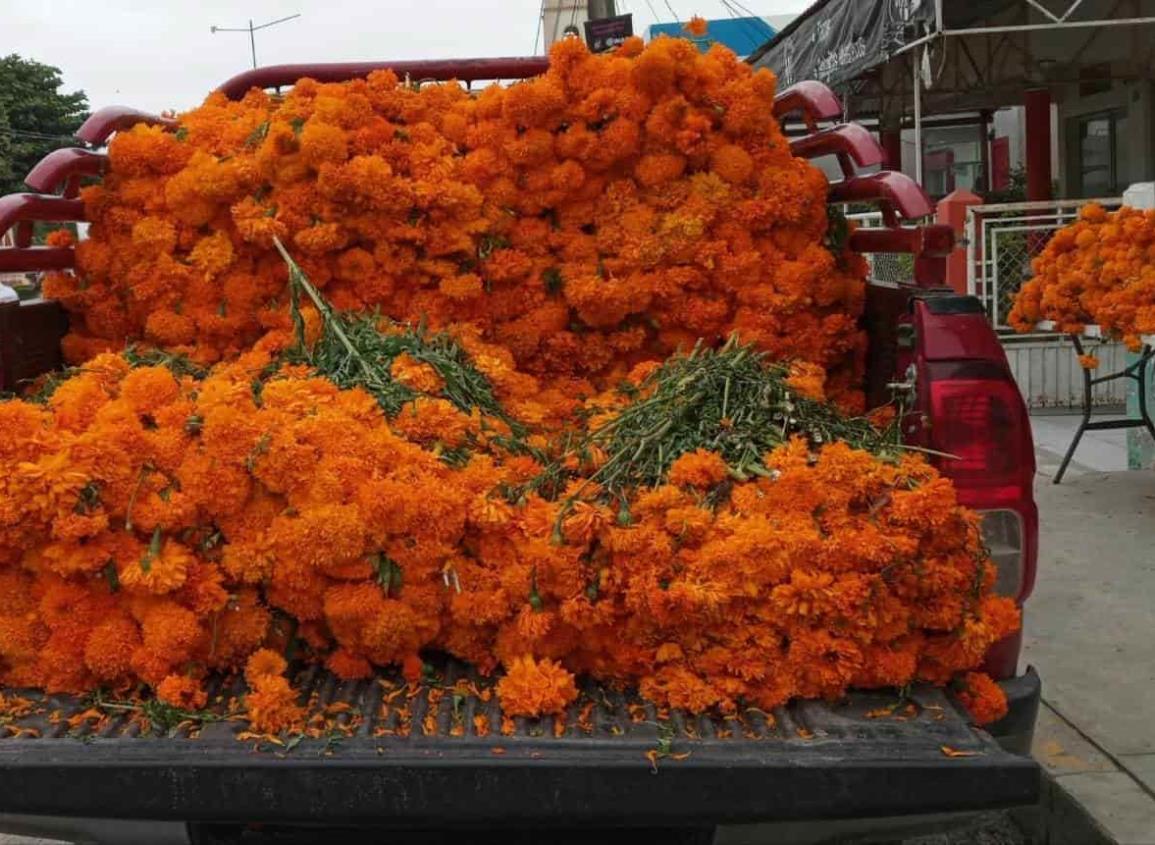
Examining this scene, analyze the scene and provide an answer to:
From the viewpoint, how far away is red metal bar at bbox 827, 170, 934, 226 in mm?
3623

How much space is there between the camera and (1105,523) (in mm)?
7480

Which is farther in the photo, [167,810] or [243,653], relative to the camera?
[243,653]

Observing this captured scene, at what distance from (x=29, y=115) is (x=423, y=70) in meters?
53.6

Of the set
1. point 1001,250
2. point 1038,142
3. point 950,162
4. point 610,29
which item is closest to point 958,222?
point 1001,250

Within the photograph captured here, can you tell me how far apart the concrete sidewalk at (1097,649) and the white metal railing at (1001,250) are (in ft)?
11.8

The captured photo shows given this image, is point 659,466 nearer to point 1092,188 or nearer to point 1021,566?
point 1021,566

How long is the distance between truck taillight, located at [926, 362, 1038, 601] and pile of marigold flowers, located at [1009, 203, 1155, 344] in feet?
15.3

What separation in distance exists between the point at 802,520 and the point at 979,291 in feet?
34.0

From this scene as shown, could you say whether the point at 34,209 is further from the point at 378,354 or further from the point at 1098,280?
the point at 1098,280

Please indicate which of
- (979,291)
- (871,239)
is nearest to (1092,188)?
(979,291)

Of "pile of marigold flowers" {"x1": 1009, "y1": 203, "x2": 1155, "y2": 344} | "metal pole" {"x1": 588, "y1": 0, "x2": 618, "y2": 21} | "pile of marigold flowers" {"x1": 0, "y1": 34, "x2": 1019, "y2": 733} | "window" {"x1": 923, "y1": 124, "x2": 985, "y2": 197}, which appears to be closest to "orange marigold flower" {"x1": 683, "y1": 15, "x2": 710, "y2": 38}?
"pile of marigold flowers" {"x1": 0, "y1": 34, "x2": 1019, "y2": 733}

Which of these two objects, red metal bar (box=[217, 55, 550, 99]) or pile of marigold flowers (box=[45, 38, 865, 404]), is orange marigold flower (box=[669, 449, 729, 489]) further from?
red metal bar (box=[217, 55, 550, 99])

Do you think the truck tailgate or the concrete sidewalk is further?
the concrete sidewalk

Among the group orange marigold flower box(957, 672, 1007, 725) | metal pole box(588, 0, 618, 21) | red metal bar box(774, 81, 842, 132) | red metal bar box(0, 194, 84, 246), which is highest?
metal pole box(588, 0, 618, 21)
